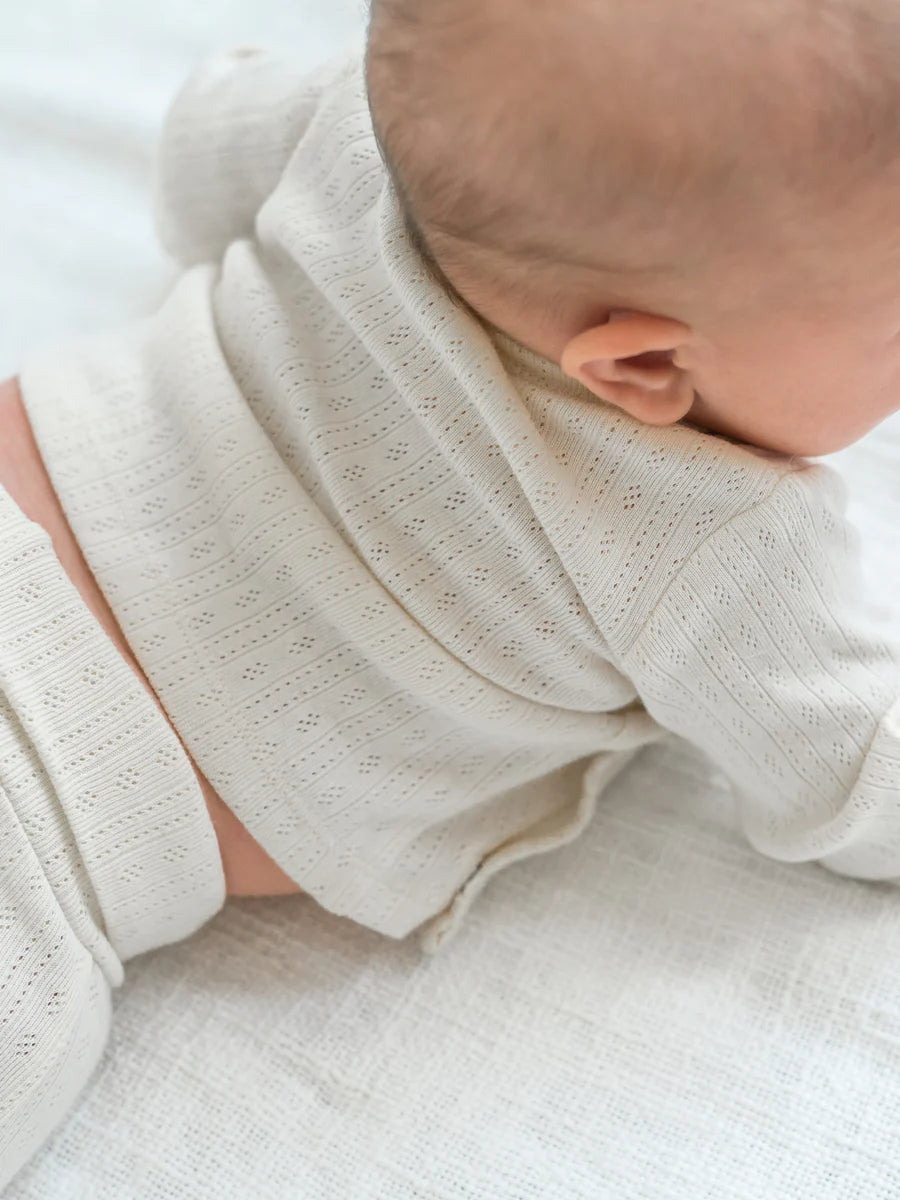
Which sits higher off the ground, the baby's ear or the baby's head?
the baby's head

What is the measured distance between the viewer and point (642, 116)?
0.62 m

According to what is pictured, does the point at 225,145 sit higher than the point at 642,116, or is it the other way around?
the point at 642,116

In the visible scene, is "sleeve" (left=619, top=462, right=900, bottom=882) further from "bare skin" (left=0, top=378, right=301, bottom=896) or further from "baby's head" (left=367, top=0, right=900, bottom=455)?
"bare skin" (left=0, top=378, right=301, bottom=896)

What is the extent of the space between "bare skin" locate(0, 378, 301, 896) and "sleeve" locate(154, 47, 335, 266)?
0.27 meters

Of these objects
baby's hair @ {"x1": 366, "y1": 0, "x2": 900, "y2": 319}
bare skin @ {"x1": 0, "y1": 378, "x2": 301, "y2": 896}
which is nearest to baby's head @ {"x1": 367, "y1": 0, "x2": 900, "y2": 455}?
baby's hair @ {"x1": 366, "y1": 0, "x2": 900, "y2": 319}

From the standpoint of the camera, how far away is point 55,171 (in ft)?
4.30

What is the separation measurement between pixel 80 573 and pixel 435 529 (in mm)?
233

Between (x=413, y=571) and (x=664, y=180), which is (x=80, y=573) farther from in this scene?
(x=664, y=180)

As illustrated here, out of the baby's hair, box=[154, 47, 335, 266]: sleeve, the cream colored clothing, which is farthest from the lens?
box=[154, 47, 335, 266]: sleeve

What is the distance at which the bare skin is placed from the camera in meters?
0.85

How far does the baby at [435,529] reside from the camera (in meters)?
0.67

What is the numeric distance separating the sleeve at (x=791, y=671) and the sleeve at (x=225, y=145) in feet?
1.63

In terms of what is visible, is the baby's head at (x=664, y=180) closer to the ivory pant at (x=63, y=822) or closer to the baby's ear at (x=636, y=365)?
the baby's ear at (x=636, y=365)

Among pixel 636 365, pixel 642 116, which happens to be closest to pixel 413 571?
pixel 636 365
